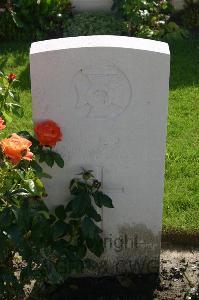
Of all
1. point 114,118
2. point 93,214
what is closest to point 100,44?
point 114,118

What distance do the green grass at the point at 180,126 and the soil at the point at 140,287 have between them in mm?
395

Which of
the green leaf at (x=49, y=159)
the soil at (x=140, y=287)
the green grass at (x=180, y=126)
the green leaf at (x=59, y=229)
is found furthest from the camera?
the green grass at (x=180, y=126)

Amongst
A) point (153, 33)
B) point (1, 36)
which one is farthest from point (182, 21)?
point (1, 36)

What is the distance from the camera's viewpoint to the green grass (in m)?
4.39

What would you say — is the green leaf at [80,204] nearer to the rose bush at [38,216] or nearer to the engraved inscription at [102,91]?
the rose bush at [38,216]

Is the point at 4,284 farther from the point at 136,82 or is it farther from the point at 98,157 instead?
the point at 136,82

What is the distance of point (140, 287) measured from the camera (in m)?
3.78

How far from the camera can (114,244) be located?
3762 millimetres

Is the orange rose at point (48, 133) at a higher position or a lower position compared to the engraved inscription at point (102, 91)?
lower

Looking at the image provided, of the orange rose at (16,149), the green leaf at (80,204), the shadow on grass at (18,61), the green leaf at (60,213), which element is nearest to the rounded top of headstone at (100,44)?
the orange rose at (16,149)

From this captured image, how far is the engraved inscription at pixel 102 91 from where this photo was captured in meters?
3.23

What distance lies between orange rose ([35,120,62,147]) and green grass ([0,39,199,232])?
4.28 ft

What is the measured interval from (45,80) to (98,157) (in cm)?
55

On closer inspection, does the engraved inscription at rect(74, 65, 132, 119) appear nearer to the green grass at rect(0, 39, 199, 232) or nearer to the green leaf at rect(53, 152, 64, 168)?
the green leaf at rect(53, 152, 64, 168)
